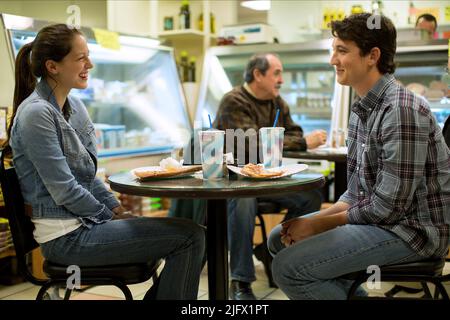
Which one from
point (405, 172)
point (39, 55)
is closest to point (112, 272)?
point (39, 55)

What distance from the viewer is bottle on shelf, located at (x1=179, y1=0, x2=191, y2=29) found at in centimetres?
512

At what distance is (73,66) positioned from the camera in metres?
2.10

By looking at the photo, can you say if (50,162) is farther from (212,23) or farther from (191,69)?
(212,23)

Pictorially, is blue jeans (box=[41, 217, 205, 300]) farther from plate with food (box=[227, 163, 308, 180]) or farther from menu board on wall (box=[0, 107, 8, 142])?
menu board on wall (box=[0, 107, 8, 142])

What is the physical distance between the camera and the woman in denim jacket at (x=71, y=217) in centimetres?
185

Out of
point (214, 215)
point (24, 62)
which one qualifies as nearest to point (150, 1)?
point (24, 62)

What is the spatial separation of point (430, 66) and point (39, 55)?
10.2 feet

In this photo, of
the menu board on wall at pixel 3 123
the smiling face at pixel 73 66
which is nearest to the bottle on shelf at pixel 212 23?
the menu board on wall at pixel 3 123

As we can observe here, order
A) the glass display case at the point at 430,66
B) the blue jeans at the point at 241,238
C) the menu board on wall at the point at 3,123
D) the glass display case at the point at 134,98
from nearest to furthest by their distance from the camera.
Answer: the blue jeans at the point at 241,238, the menu board on wall at the point at 3,123, the glass display case at the point at 430,66, the glass display case at the point at 134,98

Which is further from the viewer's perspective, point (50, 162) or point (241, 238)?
point (241, 238)

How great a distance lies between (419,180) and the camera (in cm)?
171

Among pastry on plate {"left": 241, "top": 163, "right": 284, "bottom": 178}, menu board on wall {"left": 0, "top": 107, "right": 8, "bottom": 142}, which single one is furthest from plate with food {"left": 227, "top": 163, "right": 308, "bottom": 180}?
menu board on wall {"left": 0, "top": 107, "right": 8, "bottom": 142}

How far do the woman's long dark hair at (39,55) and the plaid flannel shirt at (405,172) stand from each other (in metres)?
1.15

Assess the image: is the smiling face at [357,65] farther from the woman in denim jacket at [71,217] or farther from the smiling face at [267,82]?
the smiling face at [267,82]
